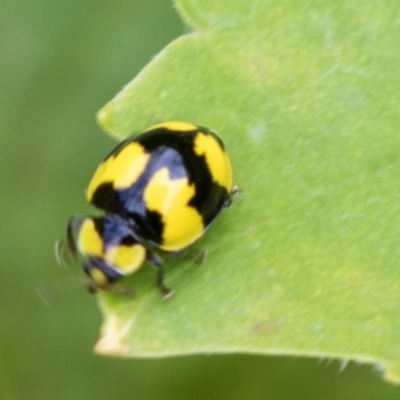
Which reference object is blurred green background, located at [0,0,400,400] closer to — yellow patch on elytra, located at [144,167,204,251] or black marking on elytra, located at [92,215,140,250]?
black marking on elytra, located at [92,215,140,250]

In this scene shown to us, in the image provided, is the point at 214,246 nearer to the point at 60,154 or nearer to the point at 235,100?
the point at 235,100

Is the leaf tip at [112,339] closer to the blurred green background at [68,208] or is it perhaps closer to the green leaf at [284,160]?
the green leaf at [284,160]

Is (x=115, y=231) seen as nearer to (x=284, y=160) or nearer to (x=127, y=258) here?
(x=127, y=258)

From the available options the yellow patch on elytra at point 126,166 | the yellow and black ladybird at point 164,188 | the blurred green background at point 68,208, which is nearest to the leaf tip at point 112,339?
the yellow and black ladybird at point 164,188

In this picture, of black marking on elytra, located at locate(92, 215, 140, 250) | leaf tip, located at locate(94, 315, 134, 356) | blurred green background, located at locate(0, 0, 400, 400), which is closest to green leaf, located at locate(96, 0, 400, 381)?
leaf tip, located at locate(94, 315, 134, 356)

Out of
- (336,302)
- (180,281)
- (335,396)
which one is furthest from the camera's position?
(335,396)

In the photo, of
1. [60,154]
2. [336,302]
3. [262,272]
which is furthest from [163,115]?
[60,154]

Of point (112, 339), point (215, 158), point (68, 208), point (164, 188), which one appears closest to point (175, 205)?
point (164, 188)
